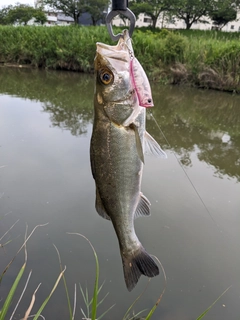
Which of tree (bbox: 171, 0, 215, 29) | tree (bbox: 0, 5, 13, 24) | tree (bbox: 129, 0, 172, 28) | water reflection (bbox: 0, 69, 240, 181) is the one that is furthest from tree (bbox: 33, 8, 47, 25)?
water reflection (bbox: 0, 69, 240, 181)

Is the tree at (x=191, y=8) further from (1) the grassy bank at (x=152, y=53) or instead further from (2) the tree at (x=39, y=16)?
(1) the grassy bank at (x=152, y=53)

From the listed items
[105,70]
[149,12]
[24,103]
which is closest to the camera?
[105,70]

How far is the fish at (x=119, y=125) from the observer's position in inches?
50.4

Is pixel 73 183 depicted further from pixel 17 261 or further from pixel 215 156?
pixel 215 156

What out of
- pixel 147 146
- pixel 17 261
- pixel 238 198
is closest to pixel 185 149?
pixel 238 198

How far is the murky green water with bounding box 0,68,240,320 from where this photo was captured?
2686mm

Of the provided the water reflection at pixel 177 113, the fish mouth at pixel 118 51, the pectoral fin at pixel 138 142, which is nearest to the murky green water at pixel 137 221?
the water reflection at pixel 177 113

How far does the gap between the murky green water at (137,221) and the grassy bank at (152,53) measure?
14.0 feet

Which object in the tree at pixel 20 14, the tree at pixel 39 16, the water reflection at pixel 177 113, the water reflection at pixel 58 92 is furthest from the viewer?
the tree at pixel 20 14

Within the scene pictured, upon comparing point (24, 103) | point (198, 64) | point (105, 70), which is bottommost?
point (24, 103)

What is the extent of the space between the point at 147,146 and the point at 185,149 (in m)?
4.58

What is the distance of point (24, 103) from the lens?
839 centimetres

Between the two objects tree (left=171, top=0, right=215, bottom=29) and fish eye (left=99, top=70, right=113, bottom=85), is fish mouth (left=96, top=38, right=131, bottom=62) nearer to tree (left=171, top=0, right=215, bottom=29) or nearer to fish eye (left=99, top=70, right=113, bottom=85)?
fish eye (left=99, top=70, right=113, bottom=85)

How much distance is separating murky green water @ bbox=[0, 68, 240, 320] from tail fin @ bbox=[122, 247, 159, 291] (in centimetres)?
136
